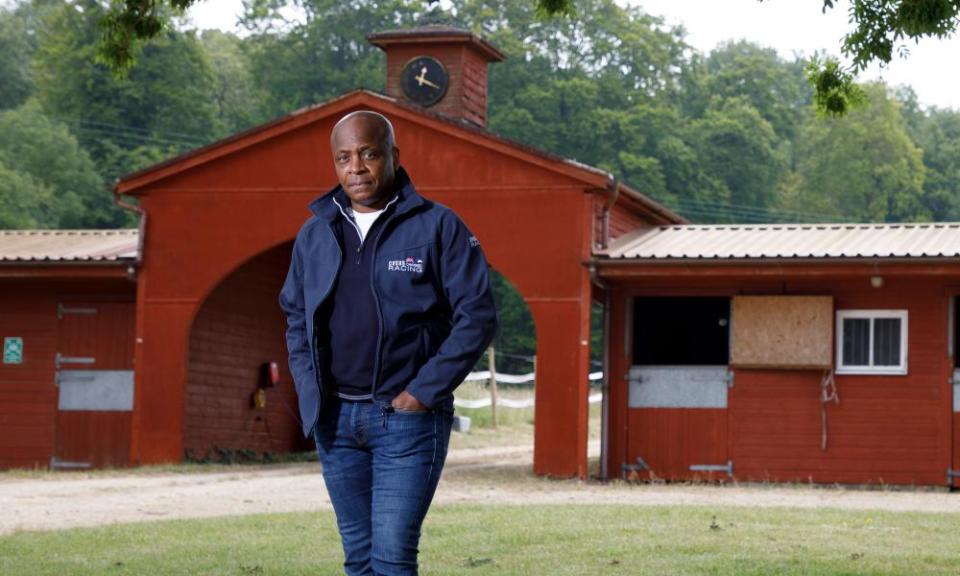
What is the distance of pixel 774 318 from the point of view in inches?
686

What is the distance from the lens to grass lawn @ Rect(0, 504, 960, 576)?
30.1ft

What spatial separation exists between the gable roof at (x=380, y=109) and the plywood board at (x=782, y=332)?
210 cm

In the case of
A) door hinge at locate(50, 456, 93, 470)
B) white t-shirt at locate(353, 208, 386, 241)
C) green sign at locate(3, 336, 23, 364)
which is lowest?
door hinge at locate(50, 456, 93, 470)

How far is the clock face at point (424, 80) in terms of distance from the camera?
2050cm

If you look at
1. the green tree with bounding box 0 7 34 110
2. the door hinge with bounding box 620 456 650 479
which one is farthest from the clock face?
the green tree with bounding box 0 7 34 110

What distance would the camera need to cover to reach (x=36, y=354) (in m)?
19.9

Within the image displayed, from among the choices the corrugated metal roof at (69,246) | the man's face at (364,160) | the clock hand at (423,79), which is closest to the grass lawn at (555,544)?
the man's face at (364,160)

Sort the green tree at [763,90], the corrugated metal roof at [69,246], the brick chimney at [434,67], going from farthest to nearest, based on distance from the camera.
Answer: the green tree at [763,90]
the brick chimney at [434,67]
the corrugated metal roof at [69,246]

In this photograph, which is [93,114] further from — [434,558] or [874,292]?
[434,558]

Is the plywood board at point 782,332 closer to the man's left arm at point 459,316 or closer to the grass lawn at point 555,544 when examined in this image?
the grass lawn at point 555,544

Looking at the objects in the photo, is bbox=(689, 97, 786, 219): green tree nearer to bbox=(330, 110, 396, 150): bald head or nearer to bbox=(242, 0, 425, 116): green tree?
bbox=(242, 0, 425, 116): green tree

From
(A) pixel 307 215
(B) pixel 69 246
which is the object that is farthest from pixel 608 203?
(B) pixel 69 246

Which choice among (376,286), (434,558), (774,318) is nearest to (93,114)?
(774,318)

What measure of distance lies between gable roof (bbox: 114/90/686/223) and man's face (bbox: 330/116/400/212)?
12211mm
